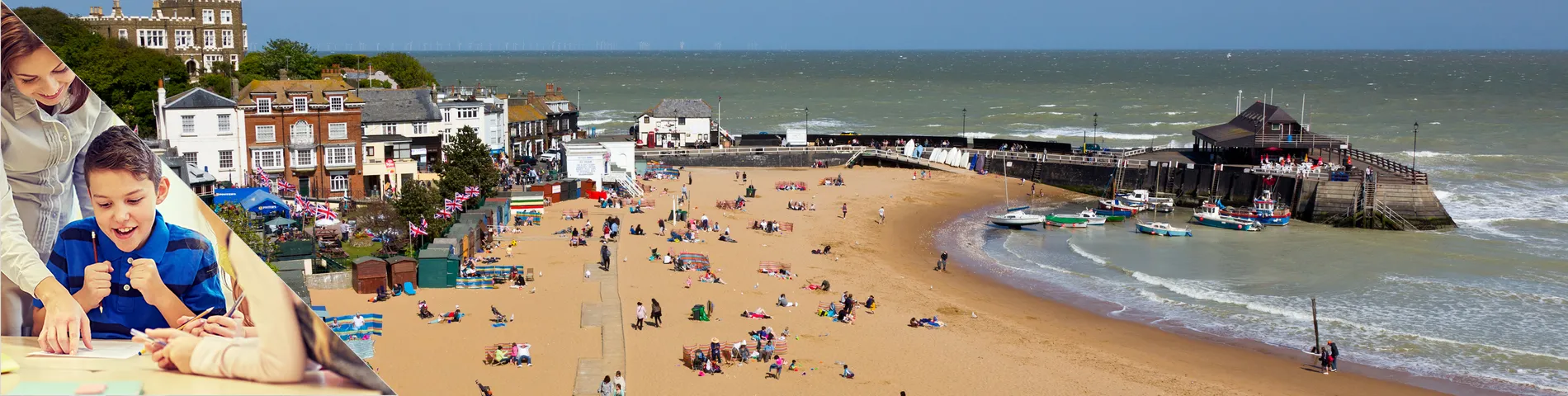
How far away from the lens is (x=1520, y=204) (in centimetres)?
5941

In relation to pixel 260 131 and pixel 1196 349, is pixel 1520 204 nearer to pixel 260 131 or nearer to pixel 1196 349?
pixel 1196 349

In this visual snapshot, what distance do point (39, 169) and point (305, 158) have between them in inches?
1761

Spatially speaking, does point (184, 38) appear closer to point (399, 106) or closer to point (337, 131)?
point (399, 106)

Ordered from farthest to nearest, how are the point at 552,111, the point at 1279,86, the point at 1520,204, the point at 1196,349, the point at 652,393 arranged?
the point at 1279,86, the point at 552,111, the point at 1520,204, the point at 1196,349, the point at 652,393

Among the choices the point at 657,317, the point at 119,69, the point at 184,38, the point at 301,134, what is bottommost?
the point at 657,317

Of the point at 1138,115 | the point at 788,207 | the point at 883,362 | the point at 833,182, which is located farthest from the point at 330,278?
the point at 1138,115

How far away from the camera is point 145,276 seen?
6457 millimetres

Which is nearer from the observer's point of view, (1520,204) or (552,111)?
(1520,204)

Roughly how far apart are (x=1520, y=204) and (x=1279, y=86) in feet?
448

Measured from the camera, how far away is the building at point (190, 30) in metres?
90.6

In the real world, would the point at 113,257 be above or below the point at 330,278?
above

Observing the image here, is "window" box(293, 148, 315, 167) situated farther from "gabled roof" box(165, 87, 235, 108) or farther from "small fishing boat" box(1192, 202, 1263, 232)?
"small fishing boat" box(1192, 202, 1263, 232)

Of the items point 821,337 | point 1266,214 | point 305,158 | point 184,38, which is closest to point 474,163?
point 305,158

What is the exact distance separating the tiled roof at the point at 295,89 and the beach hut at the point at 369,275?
20044 mm
